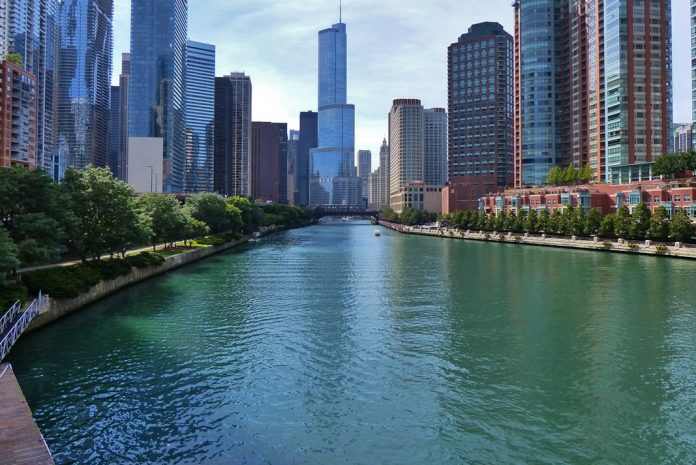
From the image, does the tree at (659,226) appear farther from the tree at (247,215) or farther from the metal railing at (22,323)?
the tree at (247,215)

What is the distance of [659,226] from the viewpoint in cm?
11188

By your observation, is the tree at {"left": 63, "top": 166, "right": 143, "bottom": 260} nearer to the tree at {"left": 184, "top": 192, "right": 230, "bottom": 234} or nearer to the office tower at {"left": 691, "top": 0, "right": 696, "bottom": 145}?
the tree at {"left": 184, "top": 192, "right": 230, "bottom": 234}

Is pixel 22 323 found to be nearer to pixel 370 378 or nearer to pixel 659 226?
pixel 370 378

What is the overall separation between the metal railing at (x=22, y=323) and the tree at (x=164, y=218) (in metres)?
45.2

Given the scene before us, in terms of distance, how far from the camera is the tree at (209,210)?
13188 cm

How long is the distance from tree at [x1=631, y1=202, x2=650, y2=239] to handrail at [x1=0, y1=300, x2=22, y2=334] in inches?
4567

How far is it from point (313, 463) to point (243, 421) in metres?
5.67

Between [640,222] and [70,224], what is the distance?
366ft

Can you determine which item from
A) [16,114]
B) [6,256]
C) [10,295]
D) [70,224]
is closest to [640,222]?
[70,224]

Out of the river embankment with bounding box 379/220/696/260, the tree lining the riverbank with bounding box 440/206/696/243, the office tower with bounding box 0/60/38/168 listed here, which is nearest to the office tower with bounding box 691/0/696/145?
the tree lining the riverbank with bounding box 440/206/696/243

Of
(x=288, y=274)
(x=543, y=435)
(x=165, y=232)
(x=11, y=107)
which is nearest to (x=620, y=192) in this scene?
(x=288, y=274)

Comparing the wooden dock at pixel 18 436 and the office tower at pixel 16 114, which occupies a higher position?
the office tower at pixel 16 114

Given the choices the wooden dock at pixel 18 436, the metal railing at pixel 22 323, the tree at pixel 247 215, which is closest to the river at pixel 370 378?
the metal railing at pixel 22 323

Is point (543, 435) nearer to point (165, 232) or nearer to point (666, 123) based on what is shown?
point (165, 232)
